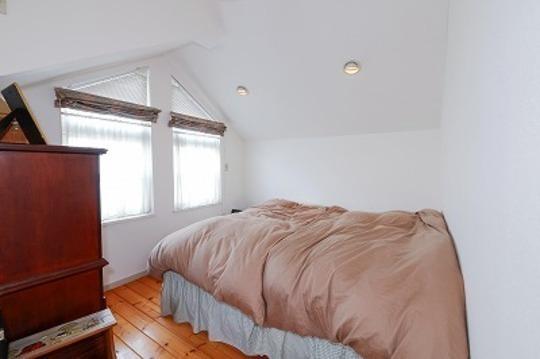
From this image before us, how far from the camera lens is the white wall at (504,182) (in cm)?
46

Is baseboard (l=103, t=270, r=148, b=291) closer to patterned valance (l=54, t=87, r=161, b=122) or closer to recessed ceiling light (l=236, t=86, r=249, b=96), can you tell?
patterned valance (l=54, t=87, r=161, b=122)

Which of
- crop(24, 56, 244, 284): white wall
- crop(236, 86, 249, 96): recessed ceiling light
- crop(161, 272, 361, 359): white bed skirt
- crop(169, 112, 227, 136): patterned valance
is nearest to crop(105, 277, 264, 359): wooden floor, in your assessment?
crop(161, 272, 361, 359): white bed skirt

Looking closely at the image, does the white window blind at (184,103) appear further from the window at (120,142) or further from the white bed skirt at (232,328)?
the white bed skirt at (232,328)

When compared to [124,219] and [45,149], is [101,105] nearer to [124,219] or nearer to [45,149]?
[124,219]

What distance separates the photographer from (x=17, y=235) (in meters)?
0.91

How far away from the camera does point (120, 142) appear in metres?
2.75

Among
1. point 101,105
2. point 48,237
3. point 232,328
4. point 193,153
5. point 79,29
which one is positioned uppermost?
point 79,29

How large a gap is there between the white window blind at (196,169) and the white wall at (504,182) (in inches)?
121

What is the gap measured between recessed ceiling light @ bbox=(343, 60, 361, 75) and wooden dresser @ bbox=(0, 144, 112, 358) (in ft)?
7.81

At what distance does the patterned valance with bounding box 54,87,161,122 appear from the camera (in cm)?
226

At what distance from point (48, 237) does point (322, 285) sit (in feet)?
4.04

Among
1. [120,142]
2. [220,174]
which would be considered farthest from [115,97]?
[220,174]

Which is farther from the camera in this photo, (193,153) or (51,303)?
(193,153)

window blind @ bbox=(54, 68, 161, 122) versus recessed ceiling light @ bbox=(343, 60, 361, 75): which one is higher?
recessed ceiling light @ bbox=(343, 60, 361, 75)
